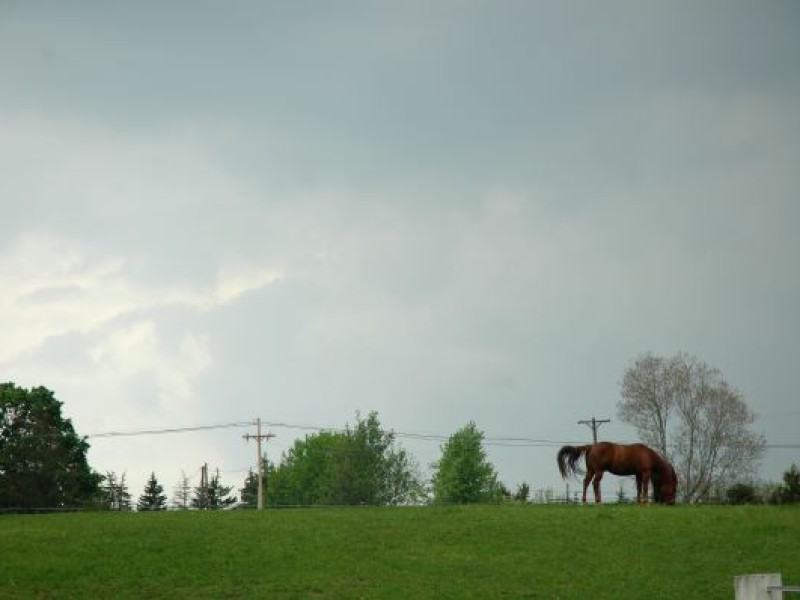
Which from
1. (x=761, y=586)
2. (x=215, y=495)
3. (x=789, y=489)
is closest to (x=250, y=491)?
(x=215, y=495)

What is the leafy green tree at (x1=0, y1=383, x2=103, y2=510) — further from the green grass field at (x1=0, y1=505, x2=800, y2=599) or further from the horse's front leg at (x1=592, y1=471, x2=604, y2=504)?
the horse's front leg at (x1=592, y1=471, x2=604, y2=504)

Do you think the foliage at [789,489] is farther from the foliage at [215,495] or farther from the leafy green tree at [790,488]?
the foliage at [215,495]

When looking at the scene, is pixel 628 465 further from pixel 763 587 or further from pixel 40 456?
pixel 40 456

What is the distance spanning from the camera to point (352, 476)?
106m

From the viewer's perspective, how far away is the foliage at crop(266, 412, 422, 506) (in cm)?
10606

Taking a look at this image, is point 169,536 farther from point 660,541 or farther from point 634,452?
point 634,452

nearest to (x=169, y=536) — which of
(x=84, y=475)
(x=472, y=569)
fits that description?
(x=472, y=569)

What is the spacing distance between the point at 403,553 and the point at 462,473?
2484 inches

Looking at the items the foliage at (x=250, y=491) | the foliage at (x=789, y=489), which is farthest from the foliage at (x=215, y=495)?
the foliage at (x=789, y=489)

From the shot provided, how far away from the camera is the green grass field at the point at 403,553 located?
24781mm

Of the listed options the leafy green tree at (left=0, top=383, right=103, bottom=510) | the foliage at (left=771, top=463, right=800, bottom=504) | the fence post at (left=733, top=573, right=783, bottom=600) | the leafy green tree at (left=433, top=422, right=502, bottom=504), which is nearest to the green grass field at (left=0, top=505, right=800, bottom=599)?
the fence post at (left=733, top=573, right=783, bottom=600)

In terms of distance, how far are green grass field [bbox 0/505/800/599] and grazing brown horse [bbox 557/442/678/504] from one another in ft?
16.8

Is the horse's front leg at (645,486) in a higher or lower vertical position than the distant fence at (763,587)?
lower

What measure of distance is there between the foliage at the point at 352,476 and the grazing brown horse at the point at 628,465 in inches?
2554
